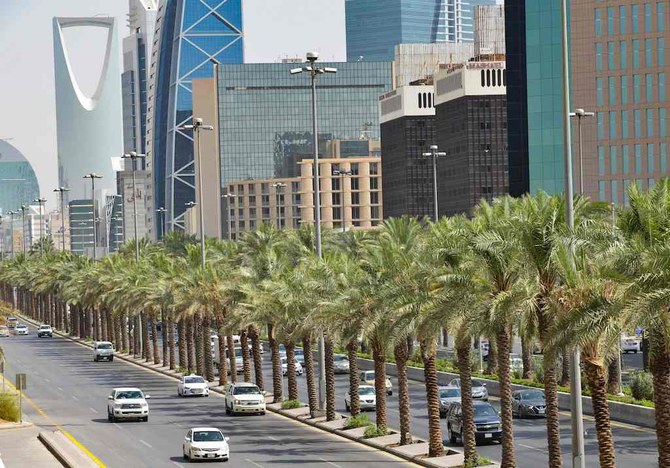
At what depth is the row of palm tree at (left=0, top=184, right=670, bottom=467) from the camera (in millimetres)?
31766

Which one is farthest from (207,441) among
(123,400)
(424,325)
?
(123,400)

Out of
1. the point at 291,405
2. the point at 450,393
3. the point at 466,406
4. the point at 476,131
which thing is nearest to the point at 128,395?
the point at 291,405

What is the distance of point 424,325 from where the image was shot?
46781 mm

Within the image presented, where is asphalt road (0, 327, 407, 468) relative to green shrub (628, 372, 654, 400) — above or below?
below

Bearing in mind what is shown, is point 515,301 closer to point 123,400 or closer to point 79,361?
point 123,400

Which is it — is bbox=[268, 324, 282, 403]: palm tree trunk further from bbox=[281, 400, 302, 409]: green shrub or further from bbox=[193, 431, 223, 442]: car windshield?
bbox=[193, 431, 223, 442]: car windshield

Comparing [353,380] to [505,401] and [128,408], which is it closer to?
[128,408]

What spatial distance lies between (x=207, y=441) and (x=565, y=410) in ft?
64.4

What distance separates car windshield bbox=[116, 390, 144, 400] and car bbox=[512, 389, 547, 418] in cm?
1655

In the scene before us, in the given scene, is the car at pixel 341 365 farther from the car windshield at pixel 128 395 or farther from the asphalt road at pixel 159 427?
the car windshield at pixel 128 395

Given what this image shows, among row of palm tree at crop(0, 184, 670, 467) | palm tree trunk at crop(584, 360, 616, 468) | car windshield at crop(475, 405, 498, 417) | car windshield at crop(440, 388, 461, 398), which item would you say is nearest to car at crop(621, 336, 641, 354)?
row of palm tree at crop(0, 184, 670, 467)

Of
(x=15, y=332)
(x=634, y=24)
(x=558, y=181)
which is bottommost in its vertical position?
(x=15, y=332)

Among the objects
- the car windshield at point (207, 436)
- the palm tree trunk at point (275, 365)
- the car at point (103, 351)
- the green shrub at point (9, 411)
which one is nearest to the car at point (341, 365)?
the palm tree trunk at point (275, 365)

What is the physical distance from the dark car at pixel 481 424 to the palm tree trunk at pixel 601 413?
1733 cm
